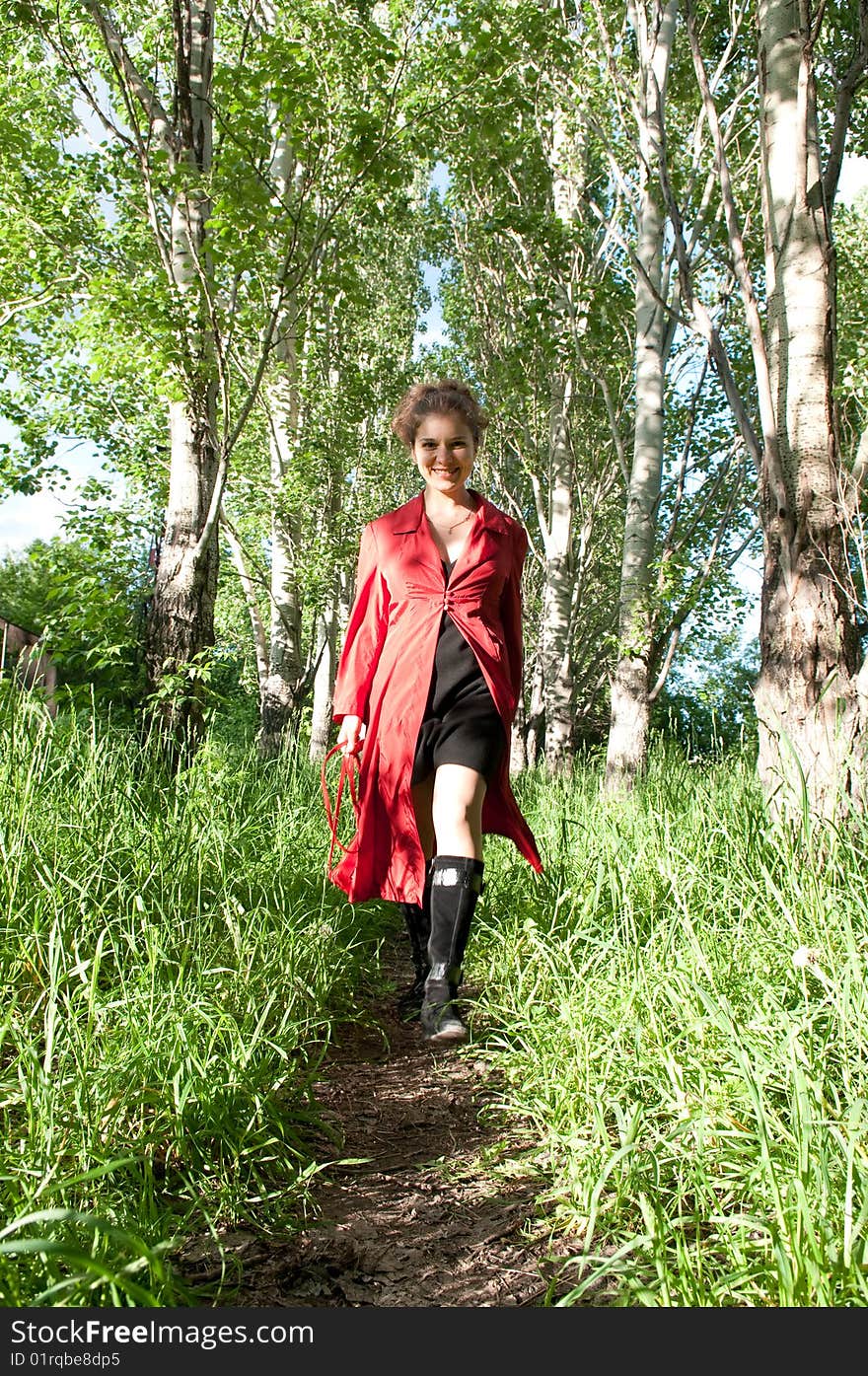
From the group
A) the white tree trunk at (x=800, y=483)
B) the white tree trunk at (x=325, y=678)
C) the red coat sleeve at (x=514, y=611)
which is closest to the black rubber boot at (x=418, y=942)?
the red coat sleeve at (x=514, y=611)

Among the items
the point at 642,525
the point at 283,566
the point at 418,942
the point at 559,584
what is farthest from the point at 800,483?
the point at 559,584

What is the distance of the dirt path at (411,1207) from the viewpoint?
1.56m

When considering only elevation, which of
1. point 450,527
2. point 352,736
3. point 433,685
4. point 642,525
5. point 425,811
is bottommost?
point 425,811

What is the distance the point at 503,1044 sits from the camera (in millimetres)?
2482

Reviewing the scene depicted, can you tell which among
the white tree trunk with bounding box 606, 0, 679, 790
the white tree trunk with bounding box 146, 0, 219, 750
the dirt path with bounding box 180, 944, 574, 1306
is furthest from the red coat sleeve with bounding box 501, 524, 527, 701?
the white tree trunk with bounding box 606, 0, 679, 790

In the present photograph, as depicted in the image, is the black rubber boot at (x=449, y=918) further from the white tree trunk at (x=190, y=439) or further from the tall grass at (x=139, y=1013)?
the white tree trunk at (x=190, y=439)

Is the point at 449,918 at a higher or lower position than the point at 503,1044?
higher

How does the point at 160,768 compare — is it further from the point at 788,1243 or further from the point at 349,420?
the point at 349,420

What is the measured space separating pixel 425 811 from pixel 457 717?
0.43 meters

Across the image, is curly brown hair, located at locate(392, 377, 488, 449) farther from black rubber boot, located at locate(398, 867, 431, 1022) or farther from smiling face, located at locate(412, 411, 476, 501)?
black rubber boot, located at locate(398, 867, 431, 1022)

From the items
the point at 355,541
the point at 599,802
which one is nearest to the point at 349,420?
the point at 355,541

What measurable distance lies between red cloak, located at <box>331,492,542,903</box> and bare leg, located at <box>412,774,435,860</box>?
8cm

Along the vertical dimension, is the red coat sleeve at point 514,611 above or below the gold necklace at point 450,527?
below

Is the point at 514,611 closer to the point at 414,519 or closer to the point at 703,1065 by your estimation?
the point at 414,519
